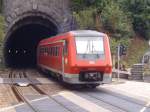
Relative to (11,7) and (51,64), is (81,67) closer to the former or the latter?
(51,64)

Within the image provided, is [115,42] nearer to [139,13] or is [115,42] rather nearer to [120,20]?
[120,20]

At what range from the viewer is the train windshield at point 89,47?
3206 cm

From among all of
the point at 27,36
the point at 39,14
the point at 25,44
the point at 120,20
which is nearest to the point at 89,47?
the point at 120,20

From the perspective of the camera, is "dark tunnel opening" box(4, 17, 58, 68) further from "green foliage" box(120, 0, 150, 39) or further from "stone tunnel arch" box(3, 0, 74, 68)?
"green foliage" box(120, 0, 150, 39)

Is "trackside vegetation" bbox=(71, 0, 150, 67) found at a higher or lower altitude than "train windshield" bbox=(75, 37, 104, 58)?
higher

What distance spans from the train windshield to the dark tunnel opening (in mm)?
27964

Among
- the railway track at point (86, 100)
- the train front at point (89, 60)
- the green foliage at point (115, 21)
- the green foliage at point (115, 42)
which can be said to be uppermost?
the green foliage at point (115, 21)

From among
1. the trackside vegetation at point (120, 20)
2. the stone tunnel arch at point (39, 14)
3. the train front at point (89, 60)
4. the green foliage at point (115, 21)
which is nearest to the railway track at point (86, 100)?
the train front at point (89, 60)

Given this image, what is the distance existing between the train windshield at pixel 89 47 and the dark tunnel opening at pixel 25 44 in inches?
1101

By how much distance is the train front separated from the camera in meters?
31.4

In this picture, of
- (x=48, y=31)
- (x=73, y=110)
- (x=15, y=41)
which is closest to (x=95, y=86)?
(x=73, y=110)

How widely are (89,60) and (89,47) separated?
86 centimetres

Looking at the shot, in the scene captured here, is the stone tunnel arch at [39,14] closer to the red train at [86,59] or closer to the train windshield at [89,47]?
the red train at [86,59]

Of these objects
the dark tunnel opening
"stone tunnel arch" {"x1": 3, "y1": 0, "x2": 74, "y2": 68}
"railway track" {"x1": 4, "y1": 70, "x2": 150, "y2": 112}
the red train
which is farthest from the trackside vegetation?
"railway track" {"x1": 4, "y1": 70, "x2": 150, "y2": 112}
